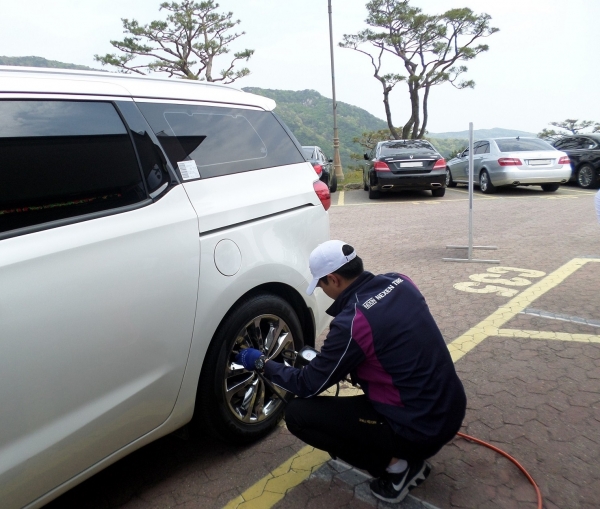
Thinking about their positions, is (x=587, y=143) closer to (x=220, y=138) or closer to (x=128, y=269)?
(x=220, y=138)

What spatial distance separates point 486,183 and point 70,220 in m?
13.2

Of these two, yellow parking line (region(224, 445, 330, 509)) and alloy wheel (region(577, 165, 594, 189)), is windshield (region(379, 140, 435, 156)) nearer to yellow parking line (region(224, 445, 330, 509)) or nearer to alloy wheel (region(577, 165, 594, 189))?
alloy wheel (region(577, 165, 594, 189))

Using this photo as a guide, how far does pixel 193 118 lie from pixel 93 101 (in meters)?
0.56

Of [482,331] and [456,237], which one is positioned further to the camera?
[456,237]

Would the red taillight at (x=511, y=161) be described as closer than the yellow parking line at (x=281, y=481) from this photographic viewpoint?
No

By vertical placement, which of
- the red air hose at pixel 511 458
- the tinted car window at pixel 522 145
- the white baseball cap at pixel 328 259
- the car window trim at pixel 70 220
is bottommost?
the red air hose at pixel 511 458

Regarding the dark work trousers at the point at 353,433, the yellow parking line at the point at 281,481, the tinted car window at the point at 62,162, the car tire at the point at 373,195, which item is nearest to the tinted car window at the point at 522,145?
the car tire at the point at 373,195

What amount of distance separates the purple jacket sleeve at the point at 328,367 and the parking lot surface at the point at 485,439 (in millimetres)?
544

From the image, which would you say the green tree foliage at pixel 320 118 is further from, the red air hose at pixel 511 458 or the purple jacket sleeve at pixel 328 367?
the purple jacket sleeve at pixel 328 367

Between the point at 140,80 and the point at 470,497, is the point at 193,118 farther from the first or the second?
the point at 470,497

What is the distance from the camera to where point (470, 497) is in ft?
7.79

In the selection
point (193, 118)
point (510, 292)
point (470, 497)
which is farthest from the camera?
point (510, 292)

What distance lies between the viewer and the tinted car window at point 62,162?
6.08 feet

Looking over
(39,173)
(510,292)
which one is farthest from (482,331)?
(39,173)
